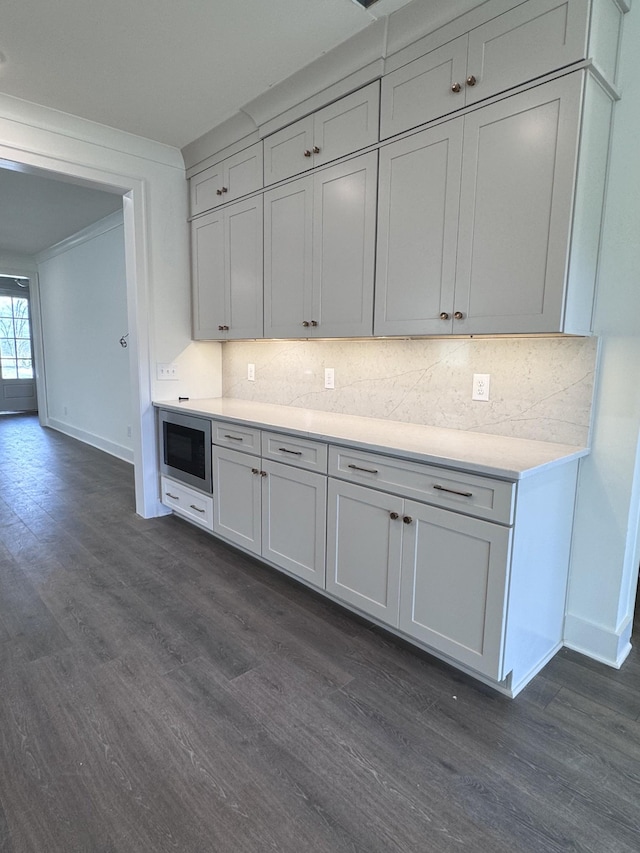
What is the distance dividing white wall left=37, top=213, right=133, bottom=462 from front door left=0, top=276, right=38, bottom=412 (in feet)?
6.28

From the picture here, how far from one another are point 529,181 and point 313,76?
1406mm

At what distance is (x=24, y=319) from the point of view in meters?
9.20

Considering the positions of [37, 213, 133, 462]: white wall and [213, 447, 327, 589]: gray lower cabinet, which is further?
[37, 213, 133, 462]: white wall

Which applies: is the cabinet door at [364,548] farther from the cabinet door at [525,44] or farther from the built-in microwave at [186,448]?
the cabinet door at [525,44]

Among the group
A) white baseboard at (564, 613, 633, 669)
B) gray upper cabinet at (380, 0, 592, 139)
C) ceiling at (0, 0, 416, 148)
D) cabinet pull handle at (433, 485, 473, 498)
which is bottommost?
white baseboard at (564, 613, 633, 669)

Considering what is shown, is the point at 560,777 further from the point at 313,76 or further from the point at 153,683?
the point at 313,76

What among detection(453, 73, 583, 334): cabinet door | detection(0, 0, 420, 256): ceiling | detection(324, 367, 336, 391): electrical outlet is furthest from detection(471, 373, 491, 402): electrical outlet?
detection(0, 0, 420, 256): ceiling

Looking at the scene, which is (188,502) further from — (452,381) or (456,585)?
(456,585)

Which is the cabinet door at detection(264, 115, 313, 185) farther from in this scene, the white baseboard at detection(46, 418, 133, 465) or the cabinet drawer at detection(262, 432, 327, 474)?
the white baseboard at detection(46, 418, 133, 465)

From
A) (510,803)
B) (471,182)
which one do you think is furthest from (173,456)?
(510,803)

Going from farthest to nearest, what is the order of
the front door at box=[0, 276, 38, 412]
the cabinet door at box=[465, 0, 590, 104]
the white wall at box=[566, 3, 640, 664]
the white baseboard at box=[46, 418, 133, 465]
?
the front door at box=[0, 276, 38, 412], the white baseboard at box=[46, 418, 133, 465], the white wall at box=[566, 3, 640, 664], the cabinet door at box=[465, 0, 590, 104]

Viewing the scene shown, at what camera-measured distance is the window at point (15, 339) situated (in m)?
8.97

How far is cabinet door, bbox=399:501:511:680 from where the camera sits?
68.2 inches

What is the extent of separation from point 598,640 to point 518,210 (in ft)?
5.93
